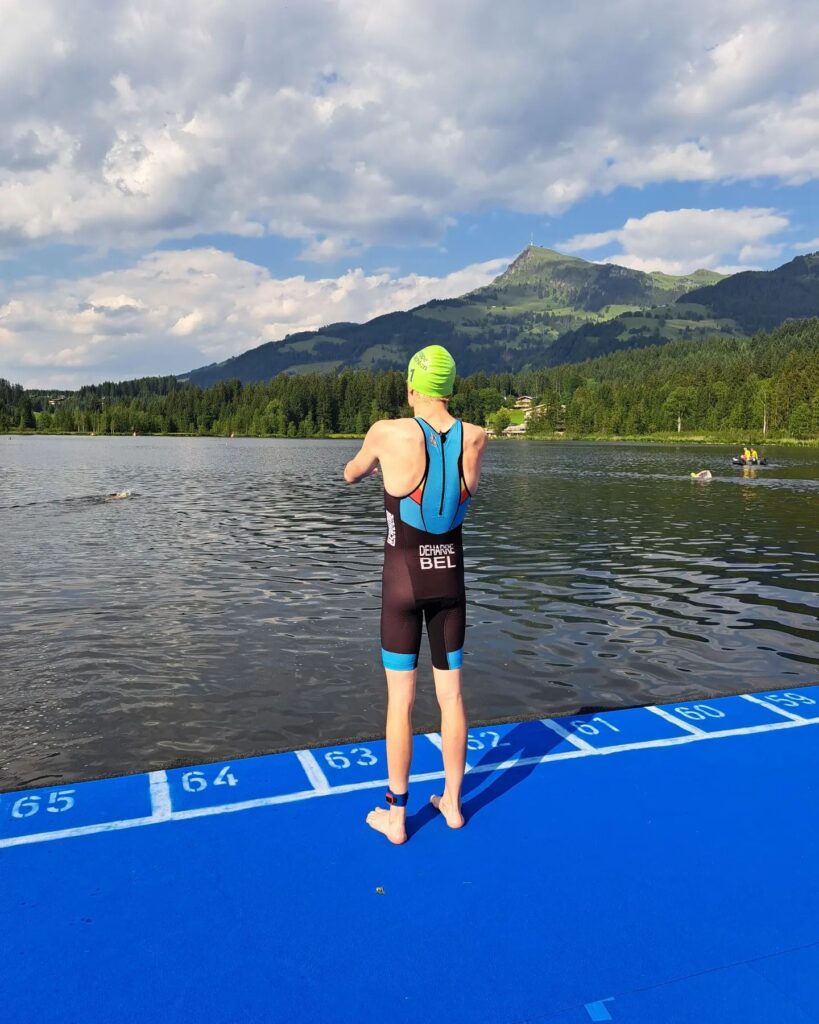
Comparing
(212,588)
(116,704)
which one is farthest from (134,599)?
(116,704)

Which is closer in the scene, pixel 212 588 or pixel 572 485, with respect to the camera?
pixel 212 588

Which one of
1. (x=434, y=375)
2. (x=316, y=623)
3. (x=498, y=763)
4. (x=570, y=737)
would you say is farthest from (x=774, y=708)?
(x=316, y=623)

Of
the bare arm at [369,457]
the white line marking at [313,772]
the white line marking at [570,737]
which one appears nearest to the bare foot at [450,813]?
the white line marking at [313,772]

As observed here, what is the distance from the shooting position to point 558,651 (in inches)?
475

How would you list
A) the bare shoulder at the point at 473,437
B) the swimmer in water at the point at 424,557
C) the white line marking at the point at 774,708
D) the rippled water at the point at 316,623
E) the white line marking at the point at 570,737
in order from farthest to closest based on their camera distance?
1. the rippled water at the point at 316,623
2. the white line marking at the point at 774,708
3. the white line marking at the point at 570,737
4. the bare shoulder at the point at 473,437
5. the swimmer in water at the point at 424,557

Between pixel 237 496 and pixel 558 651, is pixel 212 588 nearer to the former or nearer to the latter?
pixel 558 651

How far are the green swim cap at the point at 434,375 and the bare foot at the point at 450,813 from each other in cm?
298

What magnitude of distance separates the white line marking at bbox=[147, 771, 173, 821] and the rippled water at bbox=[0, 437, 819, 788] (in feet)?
1.91

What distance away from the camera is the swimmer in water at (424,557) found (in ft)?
16.4

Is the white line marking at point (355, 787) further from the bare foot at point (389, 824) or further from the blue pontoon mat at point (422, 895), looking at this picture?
the bare foot at point (389, 824)

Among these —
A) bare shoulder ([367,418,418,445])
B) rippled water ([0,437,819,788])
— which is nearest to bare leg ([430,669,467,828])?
bare shoulder ([367,418,418,445])

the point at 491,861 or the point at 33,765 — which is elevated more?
the point at 491,861

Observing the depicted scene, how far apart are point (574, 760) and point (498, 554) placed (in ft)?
51.6

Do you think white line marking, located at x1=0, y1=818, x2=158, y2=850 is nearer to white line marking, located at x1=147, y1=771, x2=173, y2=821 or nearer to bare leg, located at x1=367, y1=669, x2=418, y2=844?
white line marking, located at x1=147, y1=771, x2=173, y2=821
